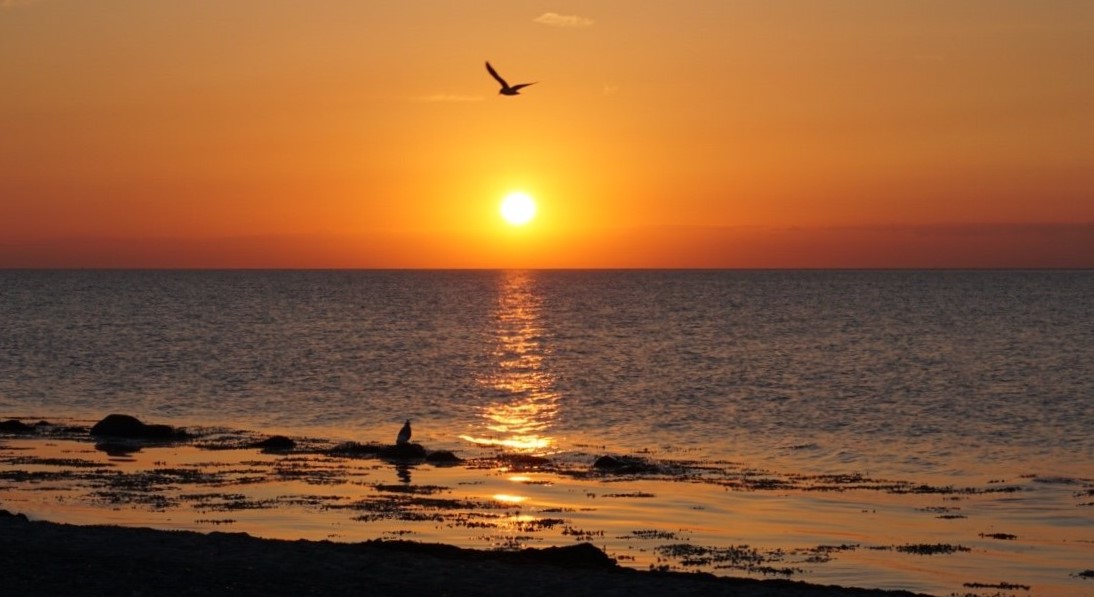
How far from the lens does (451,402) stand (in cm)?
6253

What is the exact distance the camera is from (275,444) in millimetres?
41406

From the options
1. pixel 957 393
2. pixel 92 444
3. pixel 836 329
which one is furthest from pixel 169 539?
pixel 836 329

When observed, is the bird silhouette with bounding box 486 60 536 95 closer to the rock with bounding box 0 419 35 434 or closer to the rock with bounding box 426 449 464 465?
the rock with bounding box 426 449 464 465

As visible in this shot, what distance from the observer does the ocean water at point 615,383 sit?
48.3 meters

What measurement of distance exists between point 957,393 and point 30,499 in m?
50.3

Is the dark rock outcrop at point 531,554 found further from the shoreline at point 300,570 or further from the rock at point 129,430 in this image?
the rock at point 129,430

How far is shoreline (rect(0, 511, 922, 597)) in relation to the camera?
1812 centimetres

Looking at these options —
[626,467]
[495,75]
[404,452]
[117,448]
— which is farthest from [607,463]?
[117,448]

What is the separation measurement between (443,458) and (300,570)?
793 inches

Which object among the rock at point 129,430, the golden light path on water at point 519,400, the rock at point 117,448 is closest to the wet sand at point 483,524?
the rock at point 117,448

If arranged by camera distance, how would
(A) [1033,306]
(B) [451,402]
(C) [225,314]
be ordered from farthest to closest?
(A) [1033,306], (C) [225,314], (B) [451,402]

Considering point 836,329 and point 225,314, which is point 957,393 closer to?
point 836,329

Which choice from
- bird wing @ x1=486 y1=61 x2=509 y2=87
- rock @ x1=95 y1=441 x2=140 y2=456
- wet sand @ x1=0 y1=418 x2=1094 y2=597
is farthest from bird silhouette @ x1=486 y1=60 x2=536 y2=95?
rock @ x1=95 y1=441 x2=140 y2=456

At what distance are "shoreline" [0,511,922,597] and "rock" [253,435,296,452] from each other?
17.9m
